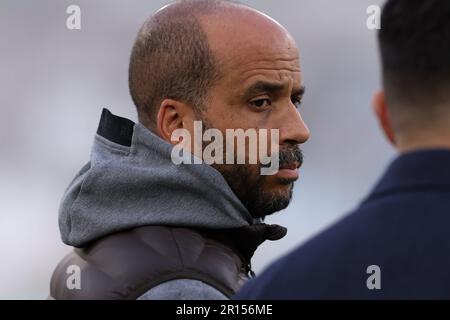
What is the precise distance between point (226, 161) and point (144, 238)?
1.74 feet

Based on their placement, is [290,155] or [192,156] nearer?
[192,156]

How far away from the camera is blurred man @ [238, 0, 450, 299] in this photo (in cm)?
224

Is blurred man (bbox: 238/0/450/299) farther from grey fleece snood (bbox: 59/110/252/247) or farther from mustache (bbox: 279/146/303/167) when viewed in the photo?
→ mustache (bbox: 279/146/303/167)

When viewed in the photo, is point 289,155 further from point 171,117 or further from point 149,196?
point 149,196

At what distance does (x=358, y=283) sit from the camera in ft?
7.54

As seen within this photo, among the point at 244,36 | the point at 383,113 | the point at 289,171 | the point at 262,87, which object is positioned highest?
the point at 244,36

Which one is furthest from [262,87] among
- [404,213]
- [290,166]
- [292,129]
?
[404,213]

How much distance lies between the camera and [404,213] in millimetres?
2305

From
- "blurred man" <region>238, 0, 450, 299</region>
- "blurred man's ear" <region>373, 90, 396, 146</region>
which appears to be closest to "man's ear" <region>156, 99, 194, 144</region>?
"blurred man's ear" <region>373, 90, 396, 146</region>

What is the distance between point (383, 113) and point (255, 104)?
1.48 meters

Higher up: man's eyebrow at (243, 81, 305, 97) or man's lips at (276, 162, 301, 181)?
man's eyebrow at (243, 81, 305, 97)

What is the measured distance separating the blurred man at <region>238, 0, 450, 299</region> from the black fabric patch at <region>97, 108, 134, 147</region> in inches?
66.7
